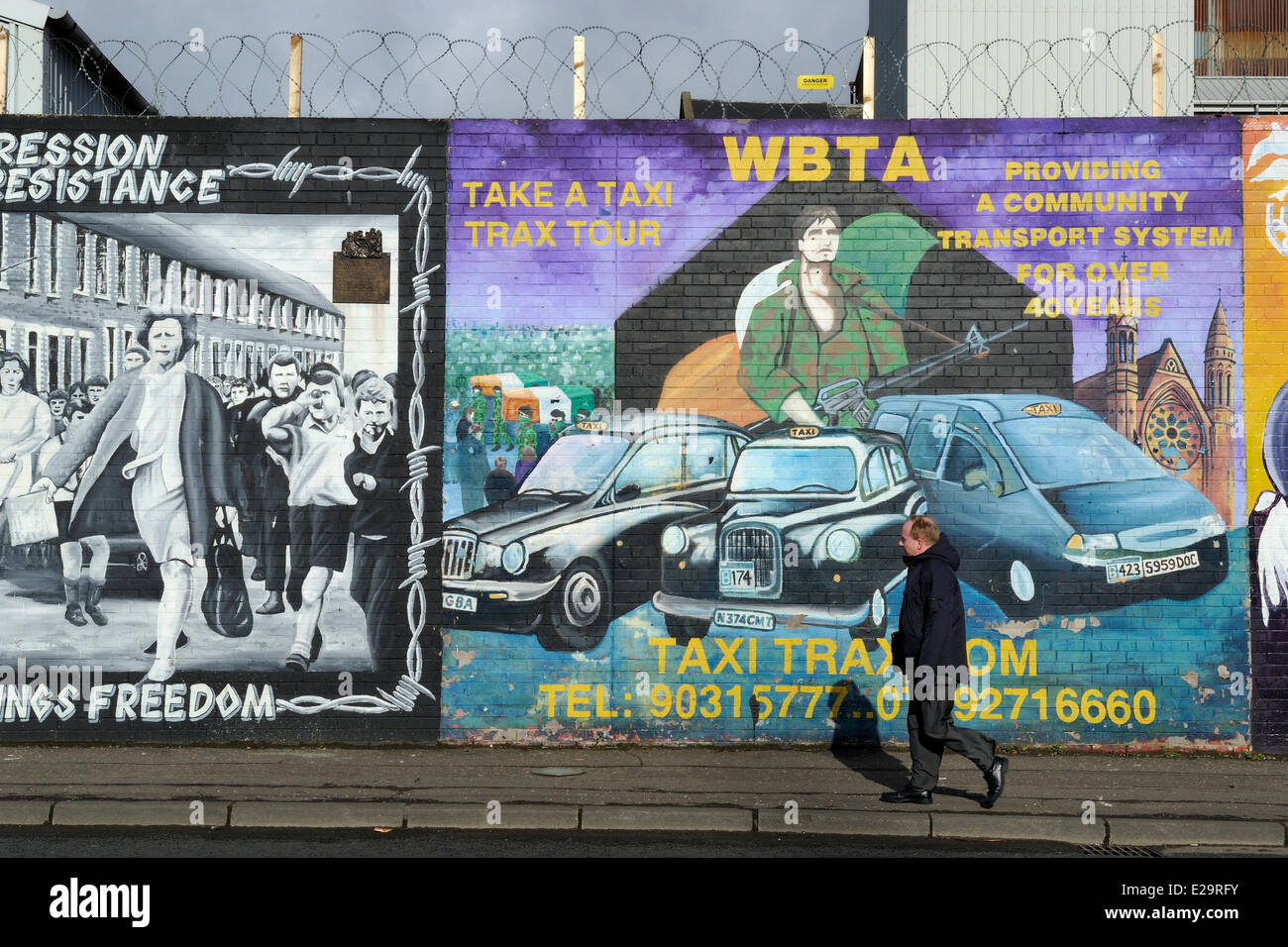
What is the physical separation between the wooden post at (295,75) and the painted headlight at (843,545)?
5882 millimetres

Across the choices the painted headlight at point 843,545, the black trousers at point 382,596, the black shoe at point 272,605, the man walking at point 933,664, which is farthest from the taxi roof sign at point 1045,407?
the black shoe at point 272,605

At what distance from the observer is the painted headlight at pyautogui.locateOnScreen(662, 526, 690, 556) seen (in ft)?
33.1

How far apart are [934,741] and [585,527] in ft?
11.5

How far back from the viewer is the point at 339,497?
10117mm

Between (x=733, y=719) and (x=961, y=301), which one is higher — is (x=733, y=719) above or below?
below

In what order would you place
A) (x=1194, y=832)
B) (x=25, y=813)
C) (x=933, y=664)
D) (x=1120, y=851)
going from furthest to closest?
(x=933, y=664), (x=25, y=813), (x=1194, y=832), (x=1120, y=851)

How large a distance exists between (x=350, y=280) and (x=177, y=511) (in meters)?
2.47

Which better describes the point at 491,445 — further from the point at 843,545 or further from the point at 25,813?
the point at 25,813

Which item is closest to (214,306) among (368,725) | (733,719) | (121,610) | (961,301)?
(121,610)

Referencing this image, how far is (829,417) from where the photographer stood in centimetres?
1014

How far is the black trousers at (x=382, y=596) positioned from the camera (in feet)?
32.9

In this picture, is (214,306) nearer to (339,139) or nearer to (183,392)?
(183,392)

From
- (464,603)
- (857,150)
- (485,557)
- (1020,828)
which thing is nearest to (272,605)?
(464,603)

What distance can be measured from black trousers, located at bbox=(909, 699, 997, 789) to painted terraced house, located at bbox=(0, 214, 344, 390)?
5.62 m
